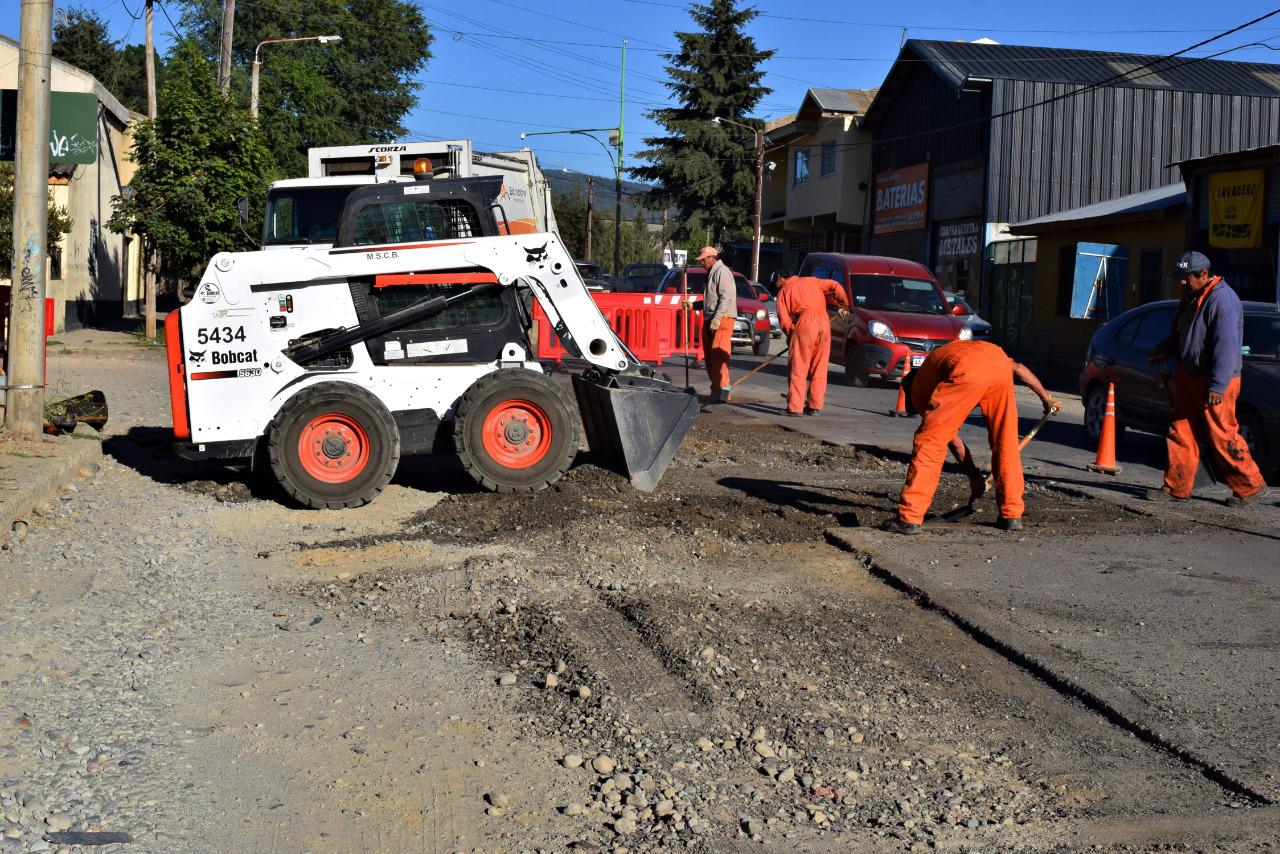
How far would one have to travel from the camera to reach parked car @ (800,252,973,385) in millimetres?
20000

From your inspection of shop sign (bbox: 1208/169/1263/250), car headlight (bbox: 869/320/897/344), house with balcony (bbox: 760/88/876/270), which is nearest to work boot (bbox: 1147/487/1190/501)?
car headlight (bbox: 869/320/897/344)

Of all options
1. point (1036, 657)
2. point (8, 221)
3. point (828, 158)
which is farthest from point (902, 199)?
point (1036, 657)

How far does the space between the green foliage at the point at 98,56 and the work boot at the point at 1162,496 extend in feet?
179

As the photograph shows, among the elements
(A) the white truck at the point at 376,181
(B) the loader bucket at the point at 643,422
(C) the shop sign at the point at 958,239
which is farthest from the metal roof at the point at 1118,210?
(B) the loader bucket at the point at 643,422

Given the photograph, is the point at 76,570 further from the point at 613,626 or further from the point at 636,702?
the point at 636,702

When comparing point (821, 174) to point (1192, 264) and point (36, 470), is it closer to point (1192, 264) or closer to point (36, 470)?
point (1192, 264)

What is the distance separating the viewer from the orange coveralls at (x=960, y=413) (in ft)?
27.3

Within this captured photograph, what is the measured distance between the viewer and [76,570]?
7590 millimetres

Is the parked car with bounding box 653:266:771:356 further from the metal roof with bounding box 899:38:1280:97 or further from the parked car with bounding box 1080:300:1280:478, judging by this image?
the parked car with bounding box 1080:300:1280:478

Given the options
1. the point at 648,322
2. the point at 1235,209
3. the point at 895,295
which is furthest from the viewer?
the point at 1235,209

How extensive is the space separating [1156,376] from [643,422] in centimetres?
537

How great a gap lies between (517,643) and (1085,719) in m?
2.46

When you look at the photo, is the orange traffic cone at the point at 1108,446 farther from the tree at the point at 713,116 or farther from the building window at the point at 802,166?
the tree at the point at 713,116

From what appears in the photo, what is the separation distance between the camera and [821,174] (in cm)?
4719
